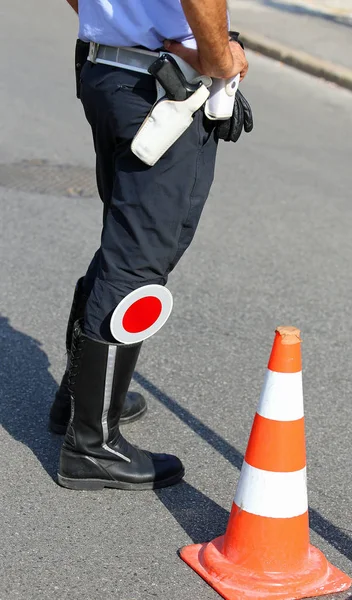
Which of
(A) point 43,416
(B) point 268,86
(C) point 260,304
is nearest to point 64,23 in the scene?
(B) point 268,86

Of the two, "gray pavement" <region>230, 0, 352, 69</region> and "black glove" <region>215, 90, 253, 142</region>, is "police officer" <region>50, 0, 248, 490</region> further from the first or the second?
"gray pavement" <region>230, 0, 352, 69</region>

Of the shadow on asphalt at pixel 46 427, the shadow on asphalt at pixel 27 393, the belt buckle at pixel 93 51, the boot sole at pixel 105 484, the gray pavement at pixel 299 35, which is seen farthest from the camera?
the gray pavement at pixel 299 35

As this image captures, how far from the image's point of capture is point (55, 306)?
4.98 metres

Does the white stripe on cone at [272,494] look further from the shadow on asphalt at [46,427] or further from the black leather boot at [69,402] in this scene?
the black leather boot at [69,402]

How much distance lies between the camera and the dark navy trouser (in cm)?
320

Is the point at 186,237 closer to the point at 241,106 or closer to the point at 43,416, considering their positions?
the point at 241,106

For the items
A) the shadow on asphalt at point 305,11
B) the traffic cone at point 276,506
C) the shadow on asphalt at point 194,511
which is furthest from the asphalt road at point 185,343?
the shadow on asphalt at point 305,11

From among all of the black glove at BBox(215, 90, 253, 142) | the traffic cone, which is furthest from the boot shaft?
A: the black glove at BBox(215, 90, 253, 142)

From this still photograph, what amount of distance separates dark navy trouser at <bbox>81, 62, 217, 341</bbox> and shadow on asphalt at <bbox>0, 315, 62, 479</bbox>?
63 cm

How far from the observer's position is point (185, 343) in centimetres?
470

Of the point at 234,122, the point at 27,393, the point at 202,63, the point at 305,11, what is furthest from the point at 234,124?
the point at 305,11

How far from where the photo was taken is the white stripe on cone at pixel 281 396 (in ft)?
9.98

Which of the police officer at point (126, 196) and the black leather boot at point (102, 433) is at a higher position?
the police officer at point (126, 196)

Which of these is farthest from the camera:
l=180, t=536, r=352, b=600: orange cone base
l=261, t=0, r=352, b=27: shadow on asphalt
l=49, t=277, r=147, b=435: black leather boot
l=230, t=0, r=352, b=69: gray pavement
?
l=261, t=0, r=352, b=27: shadow on asphalt
